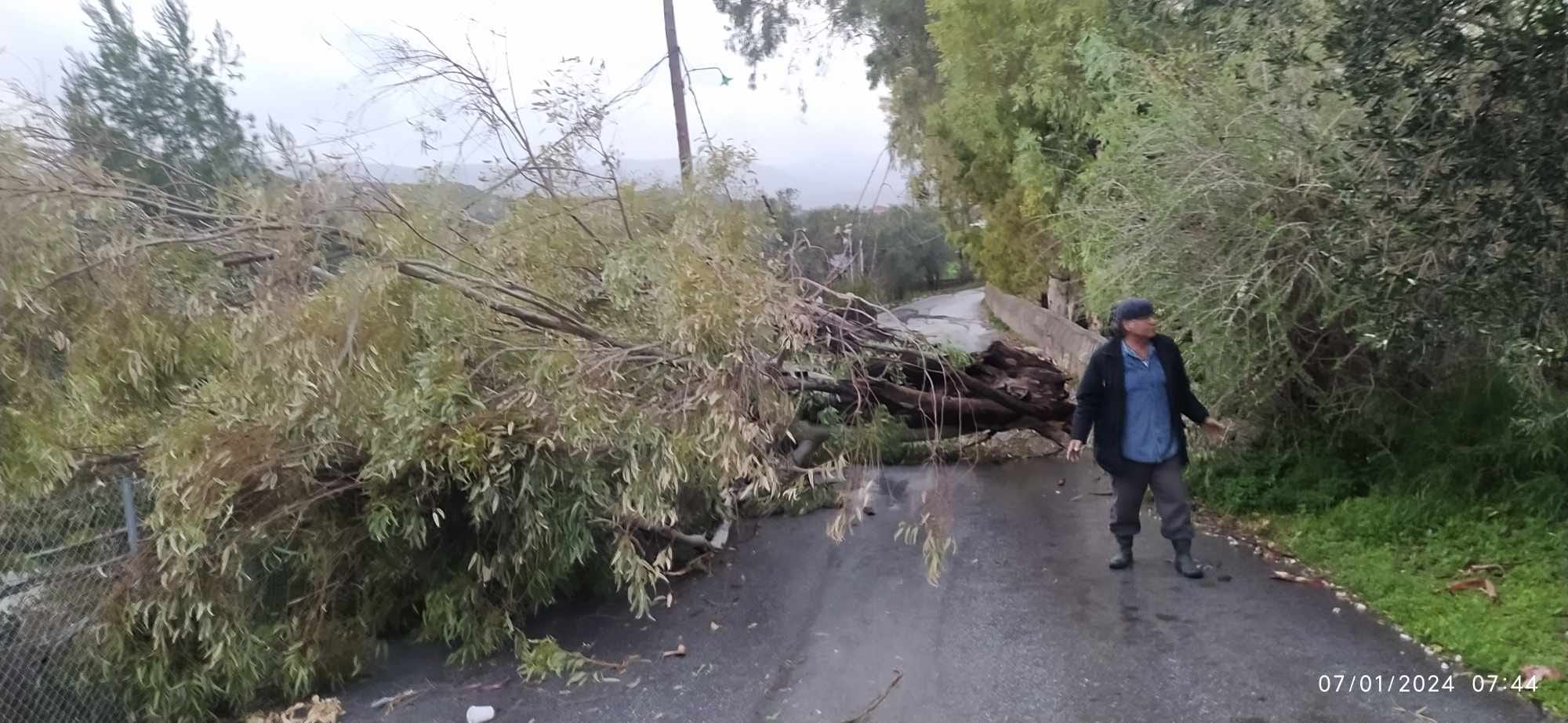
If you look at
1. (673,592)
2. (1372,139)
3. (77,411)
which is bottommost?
(673,592)

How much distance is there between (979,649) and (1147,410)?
5.52ft

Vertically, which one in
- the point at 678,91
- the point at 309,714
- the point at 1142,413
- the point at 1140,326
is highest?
the point at 678,91

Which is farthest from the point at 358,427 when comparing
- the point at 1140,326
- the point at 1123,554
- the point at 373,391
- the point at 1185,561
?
the point at 1185,561

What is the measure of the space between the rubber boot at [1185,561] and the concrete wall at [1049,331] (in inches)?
135

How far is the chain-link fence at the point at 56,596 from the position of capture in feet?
15.5

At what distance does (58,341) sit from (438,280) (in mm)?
1981

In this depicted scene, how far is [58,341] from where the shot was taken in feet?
17.7

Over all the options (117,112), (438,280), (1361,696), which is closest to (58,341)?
(438,280)

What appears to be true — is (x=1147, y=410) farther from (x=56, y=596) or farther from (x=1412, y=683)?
(x=56, y=596)

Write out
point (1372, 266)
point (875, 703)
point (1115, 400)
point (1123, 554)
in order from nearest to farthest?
point (875, 703), point (1372, 266), point (1115, 400), point (1123, 554)

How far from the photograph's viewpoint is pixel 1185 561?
580cm

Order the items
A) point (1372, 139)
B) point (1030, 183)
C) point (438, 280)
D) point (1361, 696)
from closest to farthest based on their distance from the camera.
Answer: point (1361, 696) → point (1372, 139) → point (438, 280) → point (1030, 183)

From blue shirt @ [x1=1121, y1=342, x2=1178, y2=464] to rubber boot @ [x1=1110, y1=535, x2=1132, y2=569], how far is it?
1.94 ft

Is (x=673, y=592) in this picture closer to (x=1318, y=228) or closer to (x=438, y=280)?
(x=438, y=280)
